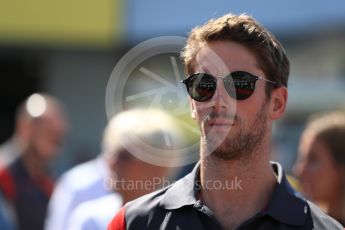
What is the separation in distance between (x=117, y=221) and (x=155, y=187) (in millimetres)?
1573

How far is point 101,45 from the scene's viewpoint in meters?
12.7

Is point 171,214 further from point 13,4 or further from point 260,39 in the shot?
point 13,4

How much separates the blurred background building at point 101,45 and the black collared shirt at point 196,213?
7840 millimetres

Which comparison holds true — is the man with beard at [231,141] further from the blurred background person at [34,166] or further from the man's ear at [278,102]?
the blurred background person at [34,166]

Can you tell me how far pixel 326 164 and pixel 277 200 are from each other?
5.79 ft

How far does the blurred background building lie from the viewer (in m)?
12.2

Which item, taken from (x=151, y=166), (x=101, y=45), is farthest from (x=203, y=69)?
(x=101, y=45)

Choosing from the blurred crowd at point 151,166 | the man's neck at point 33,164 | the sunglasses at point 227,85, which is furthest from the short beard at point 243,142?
the man's neck at point 33,164

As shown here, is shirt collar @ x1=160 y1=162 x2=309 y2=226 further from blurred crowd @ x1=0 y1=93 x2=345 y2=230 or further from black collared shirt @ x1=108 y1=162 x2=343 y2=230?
blurred crowd @ x1=0 y1=93 x2=345 y2=230

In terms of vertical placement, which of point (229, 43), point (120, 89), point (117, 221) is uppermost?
point (229, 43)

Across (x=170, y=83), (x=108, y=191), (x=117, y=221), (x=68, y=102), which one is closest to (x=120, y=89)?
(x=170, y=83)

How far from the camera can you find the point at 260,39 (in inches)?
112

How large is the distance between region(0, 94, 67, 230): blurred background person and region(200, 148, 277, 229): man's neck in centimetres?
382

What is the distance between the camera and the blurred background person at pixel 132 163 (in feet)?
14.1
